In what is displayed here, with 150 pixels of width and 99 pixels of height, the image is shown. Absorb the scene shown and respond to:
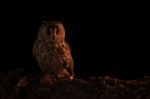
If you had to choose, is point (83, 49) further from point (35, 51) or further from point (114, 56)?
point (35, 51)

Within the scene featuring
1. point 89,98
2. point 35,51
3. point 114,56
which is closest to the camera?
point 89,98

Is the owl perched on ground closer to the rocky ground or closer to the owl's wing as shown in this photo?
the owl's wing

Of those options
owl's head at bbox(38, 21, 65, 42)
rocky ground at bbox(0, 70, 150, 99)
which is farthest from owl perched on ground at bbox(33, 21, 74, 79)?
rocky ground at bbox(0, 70, 150, 99)

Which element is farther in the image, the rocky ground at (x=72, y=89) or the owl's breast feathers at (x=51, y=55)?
the owl's breast feathers at (x=51, y=55)

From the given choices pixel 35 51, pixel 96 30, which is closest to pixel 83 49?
pixel 96 30

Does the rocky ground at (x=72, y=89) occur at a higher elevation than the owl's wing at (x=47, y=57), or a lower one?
lower

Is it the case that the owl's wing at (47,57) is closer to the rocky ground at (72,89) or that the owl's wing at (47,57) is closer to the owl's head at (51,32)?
the owl's head at (51,32)

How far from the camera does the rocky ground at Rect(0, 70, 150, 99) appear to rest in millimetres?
4555

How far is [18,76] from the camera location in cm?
480

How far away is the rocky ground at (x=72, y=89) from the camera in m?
A: 4.55

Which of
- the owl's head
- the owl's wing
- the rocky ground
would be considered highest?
the owl's head

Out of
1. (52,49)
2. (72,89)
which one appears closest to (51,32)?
(52,49)

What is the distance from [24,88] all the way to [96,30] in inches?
77.6

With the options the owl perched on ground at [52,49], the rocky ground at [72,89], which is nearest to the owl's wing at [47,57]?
the owl perched on ground at [52,49]
